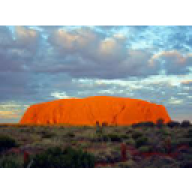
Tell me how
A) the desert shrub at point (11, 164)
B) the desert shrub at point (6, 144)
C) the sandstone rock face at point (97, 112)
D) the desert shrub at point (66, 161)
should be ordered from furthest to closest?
1. the sandstone rock face at point (97, 112)
2. the desert shrub at point (6, 144)
3. the desert shrub at point (11, 164)
4. the desert shrub at point (66, 161)

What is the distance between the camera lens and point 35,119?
7538 centimetres

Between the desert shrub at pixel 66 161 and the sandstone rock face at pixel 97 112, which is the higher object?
the sandstone rock face at pixel 97 112

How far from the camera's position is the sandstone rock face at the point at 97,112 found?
6731 centimetres

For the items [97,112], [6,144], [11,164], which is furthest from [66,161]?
[97,112]

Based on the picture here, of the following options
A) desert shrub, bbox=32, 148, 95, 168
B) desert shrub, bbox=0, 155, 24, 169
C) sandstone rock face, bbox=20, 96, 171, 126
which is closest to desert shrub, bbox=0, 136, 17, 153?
desert shrub, bbox=0, 155, 24, 169

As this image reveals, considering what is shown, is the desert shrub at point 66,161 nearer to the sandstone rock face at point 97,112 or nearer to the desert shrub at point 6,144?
the desert shrub at point 6,144

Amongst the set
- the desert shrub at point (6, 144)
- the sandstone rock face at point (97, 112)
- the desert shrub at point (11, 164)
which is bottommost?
the desert shrub at point (11, 164)

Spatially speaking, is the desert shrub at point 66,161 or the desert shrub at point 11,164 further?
the desert shrub at point 11,164

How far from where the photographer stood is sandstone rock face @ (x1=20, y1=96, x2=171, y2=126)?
221 feet

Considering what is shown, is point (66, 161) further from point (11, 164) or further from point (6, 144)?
point (6, 144)

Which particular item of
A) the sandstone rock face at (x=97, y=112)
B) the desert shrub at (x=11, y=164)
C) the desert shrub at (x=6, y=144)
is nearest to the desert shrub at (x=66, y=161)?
the desert shrub at (x=11, y=164)
